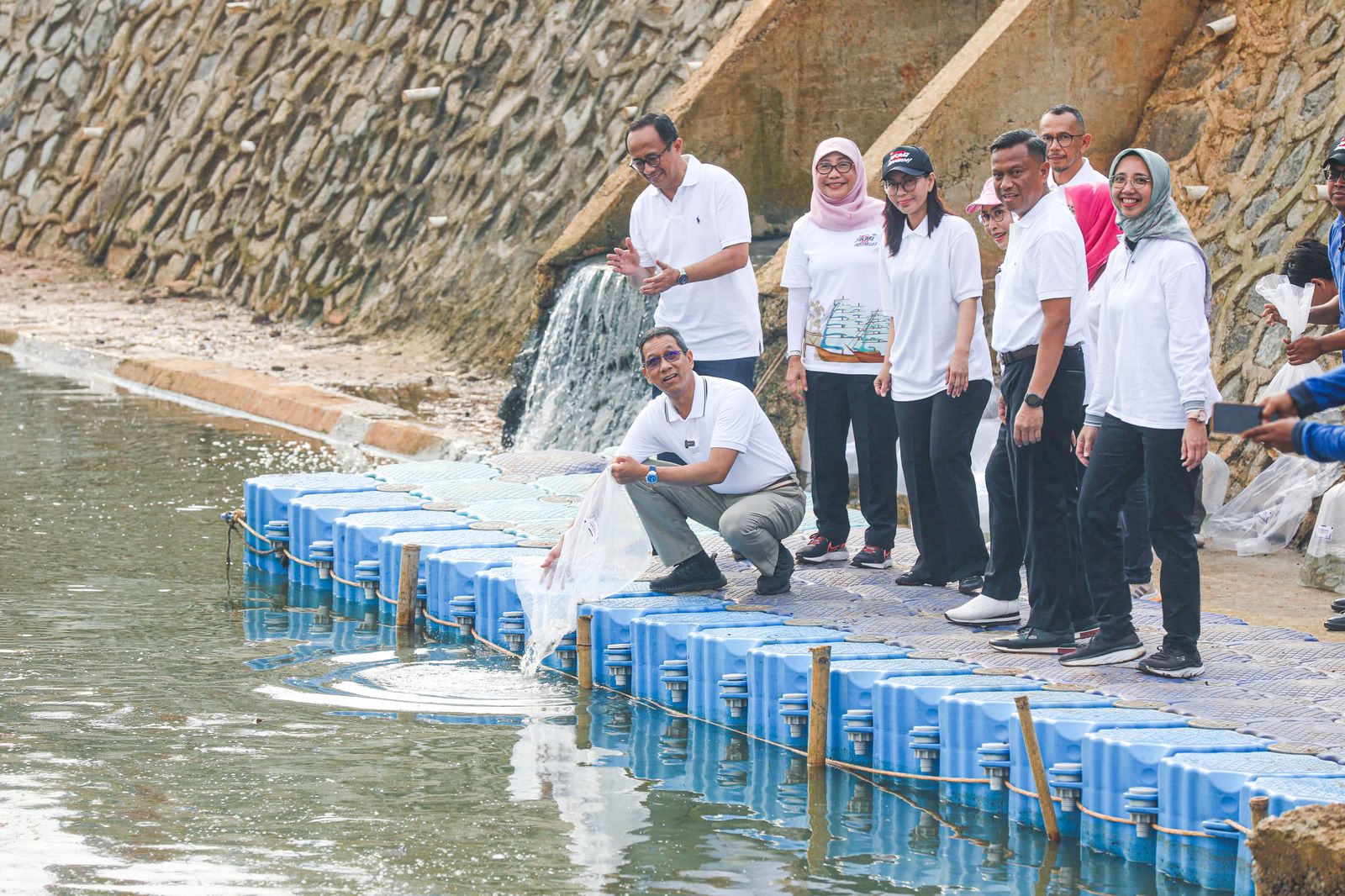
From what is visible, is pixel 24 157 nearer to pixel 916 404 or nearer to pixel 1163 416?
pixel 916 404

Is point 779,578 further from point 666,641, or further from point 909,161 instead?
point 909,161

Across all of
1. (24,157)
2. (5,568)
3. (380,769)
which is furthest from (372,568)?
(24,157)

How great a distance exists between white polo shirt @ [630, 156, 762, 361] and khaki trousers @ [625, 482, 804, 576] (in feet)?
2.42

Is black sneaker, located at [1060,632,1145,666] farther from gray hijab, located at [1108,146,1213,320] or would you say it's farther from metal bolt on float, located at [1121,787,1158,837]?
gray hijab, located at [1108,146,1213,320]

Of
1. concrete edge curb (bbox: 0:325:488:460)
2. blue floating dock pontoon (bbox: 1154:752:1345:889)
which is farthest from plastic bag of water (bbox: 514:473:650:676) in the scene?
concrete edge curb (bbox: 0:325:488:460)

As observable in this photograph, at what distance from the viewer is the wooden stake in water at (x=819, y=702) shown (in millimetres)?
6754

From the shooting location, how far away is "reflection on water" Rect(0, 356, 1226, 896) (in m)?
5.77

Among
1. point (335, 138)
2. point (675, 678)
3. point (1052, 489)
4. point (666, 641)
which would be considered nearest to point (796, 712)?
point (675, 678)

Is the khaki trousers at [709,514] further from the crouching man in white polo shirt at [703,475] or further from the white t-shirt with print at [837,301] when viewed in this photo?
the white t-shirt with print at [837,301]

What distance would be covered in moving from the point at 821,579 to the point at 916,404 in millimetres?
990

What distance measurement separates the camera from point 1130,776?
5.80 m

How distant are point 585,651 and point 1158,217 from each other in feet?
9.67

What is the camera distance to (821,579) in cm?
834

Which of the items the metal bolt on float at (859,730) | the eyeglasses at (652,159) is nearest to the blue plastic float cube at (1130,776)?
the metal bolt on float at (859,730)
